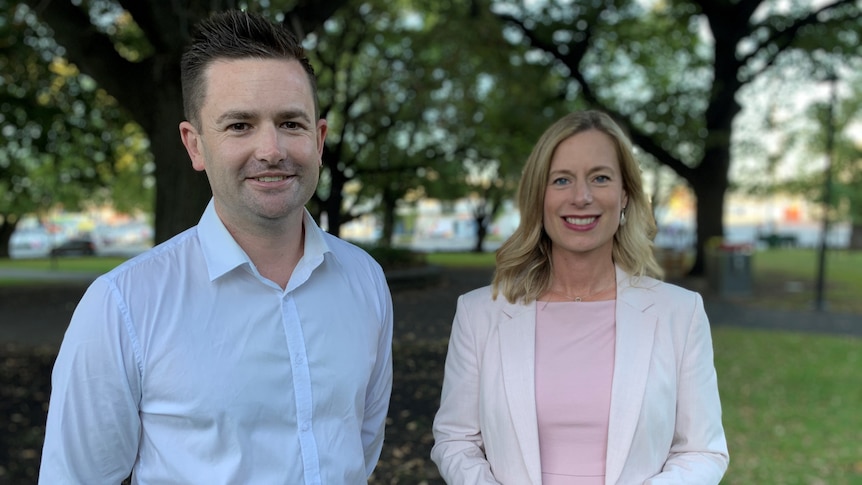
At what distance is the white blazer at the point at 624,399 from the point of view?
224cm

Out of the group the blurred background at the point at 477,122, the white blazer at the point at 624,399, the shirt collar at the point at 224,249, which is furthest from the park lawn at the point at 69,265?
the shirt collar at the point at 224,249

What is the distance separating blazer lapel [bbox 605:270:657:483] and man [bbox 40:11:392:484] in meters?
0.81

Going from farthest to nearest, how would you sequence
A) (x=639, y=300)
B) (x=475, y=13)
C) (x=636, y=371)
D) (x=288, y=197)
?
1. (x=475, y=13)
2. (x=639, y=300)
3. (x=636, y=371)
4. (x=288, y=197)

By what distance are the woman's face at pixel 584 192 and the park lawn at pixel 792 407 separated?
3687mm

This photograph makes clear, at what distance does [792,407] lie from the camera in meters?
7.11

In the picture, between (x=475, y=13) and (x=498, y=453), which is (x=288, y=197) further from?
(x=475, y=13)

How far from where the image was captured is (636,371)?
2.28m

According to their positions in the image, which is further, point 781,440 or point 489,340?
point 781,440

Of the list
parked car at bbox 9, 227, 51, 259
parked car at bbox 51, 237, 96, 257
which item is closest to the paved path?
parked car at bbox 51, 237, 96, 257

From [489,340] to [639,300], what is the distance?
0.54 m

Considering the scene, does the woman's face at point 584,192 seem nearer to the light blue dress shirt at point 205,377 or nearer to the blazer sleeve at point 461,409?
the blazer sleeve at point 461,409

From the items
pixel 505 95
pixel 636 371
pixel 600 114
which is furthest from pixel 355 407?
pixel 505 95

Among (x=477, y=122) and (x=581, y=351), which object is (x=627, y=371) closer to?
(x=581, y=351)

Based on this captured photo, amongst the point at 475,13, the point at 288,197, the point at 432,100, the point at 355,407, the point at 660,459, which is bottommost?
the point at 660,459
